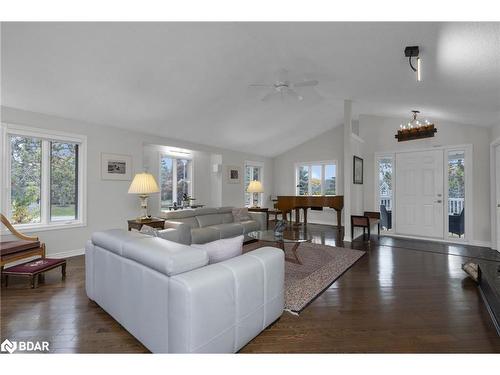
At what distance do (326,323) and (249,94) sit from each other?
394 cm

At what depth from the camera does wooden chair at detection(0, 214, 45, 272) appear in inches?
115

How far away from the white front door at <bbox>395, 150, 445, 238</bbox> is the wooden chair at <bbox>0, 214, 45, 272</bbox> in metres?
6.84

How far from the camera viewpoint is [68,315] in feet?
7.18

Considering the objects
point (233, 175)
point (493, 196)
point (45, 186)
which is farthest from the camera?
point (233, 175)

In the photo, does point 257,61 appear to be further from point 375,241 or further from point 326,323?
point 375,241

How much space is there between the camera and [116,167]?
4.68 meters

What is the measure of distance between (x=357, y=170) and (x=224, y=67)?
13.2ft

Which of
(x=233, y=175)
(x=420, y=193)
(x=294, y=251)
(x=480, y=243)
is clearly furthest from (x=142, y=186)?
(x=480, y=243)

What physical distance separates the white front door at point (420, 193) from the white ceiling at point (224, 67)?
3.27 ft

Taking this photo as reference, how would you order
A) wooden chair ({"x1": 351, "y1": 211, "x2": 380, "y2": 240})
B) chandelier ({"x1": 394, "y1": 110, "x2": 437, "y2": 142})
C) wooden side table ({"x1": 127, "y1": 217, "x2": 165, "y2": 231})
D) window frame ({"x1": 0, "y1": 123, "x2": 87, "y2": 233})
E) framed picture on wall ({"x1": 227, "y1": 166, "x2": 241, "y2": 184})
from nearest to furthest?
window frame ({"x1": 0, "y1": 123, "x2": 87, "y2": 233})
wooden side table ({"x1": 127, "y1": 217, "x2": 165, "y2": 231})
chandelier ({"x1": 394, "y1": 110, "x2": 437, "y2": 142})
wooden chair ({"x1": 351, "y1": 211, "x2": 380, "y2": 240})
framed picture on wall ({"x1": 227, "y1": 166, "x2": 241, "y2": 184})

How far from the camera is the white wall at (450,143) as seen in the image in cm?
484

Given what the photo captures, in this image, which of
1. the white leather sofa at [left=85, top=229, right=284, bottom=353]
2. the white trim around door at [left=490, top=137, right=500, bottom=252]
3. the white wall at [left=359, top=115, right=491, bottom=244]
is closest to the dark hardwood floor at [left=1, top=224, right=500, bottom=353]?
the white leather sofa at [left=85, top=229, right=284, bottom=353]

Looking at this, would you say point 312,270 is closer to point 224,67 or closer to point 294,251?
point 294,251

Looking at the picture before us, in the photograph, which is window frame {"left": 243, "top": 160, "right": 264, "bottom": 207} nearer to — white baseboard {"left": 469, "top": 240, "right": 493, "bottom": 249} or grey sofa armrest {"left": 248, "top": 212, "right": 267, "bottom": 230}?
grey sofa armrest {"left": 248, "top": 212, "right": 267, "bottom": 230}
